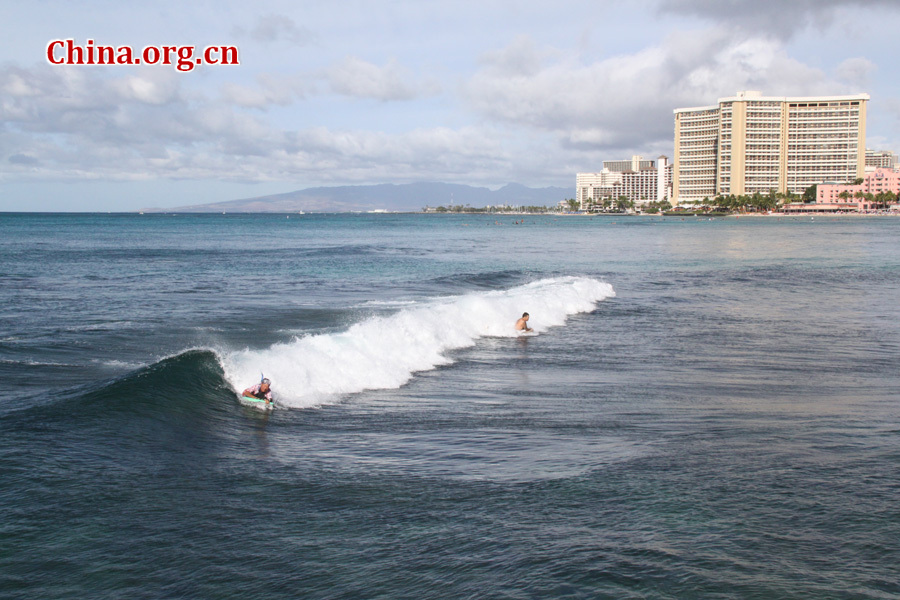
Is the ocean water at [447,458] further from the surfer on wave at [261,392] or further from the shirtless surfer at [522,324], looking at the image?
the shirtless surfer at [522,324]

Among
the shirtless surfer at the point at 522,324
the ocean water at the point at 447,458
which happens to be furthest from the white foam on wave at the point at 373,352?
the shirtless surfer at the point at 522,324

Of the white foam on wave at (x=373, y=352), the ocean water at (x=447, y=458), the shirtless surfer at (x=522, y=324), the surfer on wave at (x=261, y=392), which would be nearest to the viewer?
the ocean water at (x=447, y=458)

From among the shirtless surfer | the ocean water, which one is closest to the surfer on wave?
the ocean water

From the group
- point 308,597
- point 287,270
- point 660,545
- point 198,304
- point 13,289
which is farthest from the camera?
point 287,270

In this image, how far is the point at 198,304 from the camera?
26.3 meters

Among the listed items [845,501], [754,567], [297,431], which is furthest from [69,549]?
[845,501]

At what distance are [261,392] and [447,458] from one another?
4507 millimetres

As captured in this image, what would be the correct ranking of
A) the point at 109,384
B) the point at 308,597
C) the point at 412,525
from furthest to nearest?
the point at 109,384 → the point at 412,525 → the point at 308,597

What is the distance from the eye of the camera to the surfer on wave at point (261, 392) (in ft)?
41.7

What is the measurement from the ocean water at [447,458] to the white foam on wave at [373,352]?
0.30 ft

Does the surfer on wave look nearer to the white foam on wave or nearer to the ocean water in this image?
the ocean water

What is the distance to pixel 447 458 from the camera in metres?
9.78

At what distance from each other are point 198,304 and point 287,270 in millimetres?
16529

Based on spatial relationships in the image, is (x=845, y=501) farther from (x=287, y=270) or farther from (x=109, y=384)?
(x=287, y=270)
